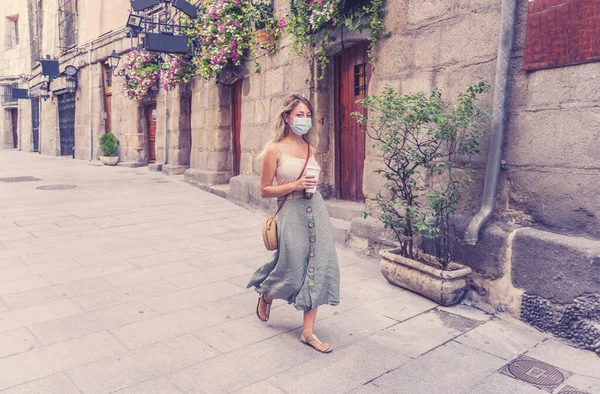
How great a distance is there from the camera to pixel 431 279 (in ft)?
13.5

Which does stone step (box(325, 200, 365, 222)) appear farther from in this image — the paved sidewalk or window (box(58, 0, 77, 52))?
window (box(58, 0, 77, 52))

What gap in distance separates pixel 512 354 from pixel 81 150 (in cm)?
1827

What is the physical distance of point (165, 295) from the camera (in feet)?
13.9

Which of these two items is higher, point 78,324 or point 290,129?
Answer: point 290,129

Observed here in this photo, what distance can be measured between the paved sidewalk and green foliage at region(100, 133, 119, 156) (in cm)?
989

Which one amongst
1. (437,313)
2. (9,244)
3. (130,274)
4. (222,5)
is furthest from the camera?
(222,5)

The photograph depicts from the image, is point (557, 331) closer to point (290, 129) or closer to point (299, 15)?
point (290, 129)

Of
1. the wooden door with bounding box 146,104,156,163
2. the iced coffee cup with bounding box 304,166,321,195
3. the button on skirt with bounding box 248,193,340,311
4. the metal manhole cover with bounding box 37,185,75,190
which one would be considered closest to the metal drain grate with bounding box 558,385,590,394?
the button on skirt with bounding box 248,193,340,311

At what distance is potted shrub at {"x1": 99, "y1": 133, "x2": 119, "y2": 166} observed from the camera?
50.8 feet

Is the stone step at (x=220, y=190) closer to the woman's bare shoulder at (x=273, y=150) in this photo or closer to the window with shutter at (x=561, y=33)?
the woman's bare shoulder at (x=273, y=150)

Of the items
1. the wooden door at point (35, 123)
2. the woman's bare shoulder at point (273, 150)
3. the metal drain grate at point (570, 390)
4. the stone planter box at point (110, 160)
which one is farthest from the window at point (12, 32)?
the metal drain grate at point (570, 390)

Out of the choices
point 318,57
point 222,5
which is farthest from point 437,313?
point 222,5

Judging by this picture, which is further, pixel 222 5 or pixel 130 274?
A: pixel 222 5

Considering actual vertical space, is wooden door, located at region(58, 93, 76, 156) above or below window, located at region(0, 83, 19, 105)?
below
